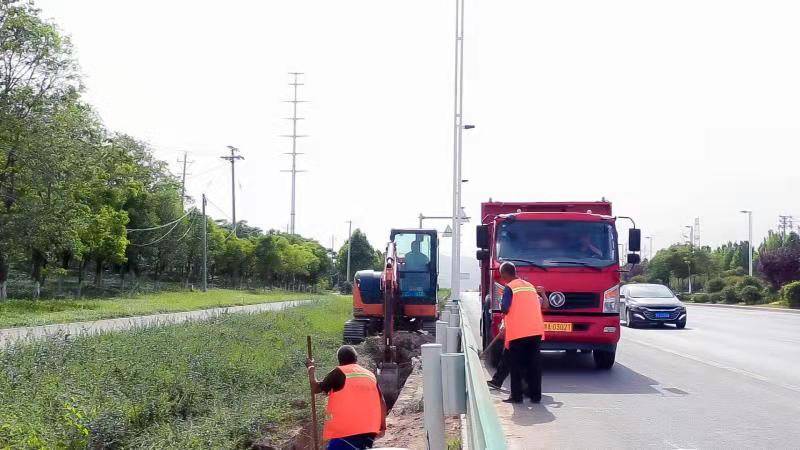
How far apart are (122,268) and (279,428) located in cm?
4821

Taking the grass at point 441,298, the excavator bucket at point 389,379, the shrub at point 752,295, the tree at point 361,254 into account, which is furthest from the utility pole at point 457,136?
the tree at point 361,254

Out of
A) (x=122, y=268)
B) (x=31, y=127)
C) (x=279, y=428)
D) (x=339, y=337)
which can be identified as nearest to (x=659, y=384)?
(x=279, y=428)

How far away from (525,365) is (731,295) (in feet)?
169

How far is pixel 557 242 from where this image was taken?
Result: 13547 mm

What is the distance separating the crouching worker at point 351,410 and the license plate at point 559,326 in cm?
571

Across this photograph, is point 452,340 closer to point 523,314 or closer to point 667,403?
point 523,314

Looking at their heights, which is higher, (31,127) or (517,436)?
(31,127)

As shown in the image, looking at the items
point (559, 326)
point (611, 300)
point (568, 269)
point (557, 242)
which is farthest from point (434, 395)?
point (557, 242)

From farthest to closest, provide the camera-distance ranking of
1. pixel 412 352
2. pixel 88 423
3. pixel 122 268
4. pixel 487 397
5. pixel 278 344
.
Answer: pixel 122 268 → pixel 412 352 → pixel 278 344 → pixel 88 423 → pixel 487 397

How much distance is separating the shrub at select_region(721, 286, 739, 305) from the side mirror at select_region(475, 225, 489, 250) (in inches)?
1868

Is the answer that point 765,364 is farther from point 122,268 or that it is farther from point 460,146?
point 122,268

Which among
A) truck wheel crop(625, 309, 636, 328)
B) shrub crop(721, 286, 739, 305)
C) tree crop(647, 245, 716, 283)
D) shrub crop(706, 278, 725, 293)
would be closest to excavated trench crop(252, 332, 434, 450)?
truck wheel crop(625, 309, 636, 328)

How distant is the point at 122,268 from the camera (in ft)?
186

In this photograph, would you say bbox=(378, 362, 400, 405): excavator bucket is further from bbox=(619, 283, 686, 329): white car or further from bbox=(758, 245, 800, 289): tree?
bbox=(758, 245, 800, 289): tree
